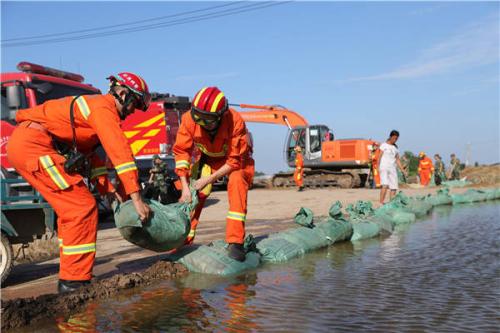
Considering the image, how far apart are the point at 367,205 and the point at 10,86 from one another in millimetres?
6566

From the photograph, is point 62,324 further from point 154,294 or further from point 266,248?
point 266,248

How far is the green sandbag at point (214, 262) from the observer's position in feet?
15.1

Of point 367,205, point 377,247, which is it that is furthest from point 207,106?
point 367,205

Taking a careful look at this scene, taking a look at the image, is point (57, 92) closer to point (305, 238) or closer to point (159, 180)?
point (159, 180)

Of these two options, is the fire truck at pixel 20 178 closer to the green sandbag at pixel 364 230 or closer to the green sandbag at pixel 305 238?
the green sandbag at pixel 305 238

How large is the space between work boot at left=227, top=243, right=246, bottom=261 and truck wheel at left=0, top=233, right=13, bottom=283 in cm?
187

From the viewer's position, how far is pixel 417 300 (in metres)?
3.59

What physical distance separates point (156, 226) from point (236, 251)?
874 millimetres

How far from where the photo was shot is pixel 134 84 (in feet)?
13.1

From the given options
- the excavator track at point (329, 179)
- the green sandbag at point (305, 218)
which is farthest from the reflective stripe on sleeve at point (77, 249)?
the excavator track at point (329, 179)

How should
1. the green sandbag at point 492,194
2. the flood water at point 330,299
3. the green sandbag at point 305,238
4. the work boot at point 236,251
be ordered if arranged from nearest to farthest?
the flood water at point 330,299
the work boot at point 236,251
the green sandbag at point 305,238
the green sandbag at point 492,194

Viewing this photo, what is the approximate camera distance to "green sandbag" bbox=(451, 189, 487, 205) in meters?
12.4

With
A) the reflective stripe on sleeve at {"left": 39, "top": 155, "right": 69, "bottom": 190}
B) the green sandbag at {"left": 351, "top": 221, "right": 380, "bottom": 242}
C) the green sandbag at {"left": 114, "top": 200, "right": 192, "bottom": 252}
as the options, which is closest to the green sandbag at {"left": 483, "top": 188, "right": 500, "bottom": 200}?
the green sandbag at {"left": 351, "top": 221, "right": 380, "bottom": 242}

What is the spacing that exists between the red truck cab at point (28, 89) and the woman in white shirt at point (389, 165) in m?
6.31
